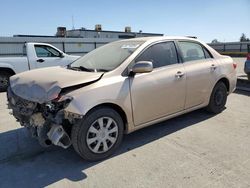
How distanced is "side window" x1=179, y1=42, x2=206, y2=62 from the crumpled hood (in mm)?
1800

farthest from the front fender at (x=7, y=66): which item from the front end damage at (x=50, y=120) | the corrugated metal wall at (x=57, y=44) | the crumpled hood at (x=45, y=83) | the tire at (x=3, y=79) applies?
the front end damage at (x=50, y=120)

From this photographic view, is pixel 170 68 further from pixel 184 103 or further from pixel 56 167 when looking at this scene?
pixel 56 167

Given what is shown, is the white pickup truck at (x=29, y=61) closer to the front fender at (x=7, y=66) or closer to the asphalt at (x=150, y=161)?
the front fender at (x=7, y=66)

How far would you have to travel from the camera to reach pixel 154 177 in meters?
3.04

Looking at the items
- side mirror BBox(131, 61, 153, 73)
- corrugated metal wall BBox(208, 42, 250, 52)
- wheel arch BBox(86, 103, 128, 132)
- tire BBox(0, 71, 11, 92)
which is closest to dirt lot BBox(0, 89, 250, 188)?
wheel arch BBox(86, 103, 128, 132)

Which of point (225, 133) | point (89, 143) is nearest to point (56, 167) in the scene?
point (89, 143)

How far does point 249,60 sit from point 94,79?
6477 millimetres

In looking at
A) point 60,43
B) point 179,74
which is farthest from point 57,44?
point 179,74

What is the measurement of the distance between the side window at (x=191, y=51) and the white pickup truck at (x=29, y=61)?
6009 mm

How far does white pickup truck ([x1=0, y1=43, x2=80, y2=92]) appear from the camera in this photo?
873 centimetres

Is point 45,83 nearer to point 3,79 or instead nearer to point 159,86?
point 159,86

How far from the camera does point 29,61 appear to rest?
8.95 meters

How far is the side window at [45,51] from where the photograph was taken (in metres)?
9.20

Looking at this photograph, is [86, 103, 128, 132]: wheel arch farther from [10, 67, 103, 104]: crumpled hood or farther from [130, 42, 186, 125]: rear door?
[10, 67, 103, 104]: crumpled hood
